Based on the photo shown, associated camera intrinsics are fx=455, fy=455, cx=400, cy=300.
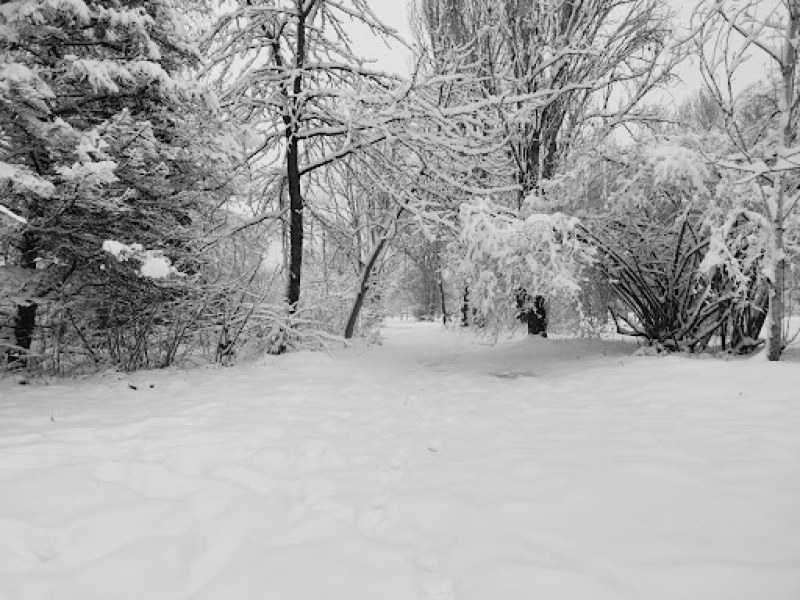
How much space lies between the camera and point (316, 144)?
8.00m

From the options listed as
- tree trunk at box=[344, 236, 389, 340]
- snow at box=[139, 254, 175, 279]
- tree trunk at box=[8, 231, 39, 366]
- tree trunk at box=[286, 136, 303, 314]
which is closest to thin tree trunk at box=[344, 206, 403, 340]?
tree trunk at box=[344, 236, 389, 340]

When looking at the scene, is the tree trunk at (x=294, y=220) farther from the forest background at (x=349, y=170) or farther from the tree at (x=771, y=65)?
the tree at (x=771, y=65)

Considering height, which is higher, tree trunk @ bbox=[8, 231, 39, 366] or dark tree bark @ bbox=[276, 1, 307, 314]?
dark tree bark @ bbox=[276, 1, 307, 314]

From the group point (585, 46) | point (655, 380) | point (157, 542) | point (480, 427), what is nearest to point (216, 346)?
point (480, 427)

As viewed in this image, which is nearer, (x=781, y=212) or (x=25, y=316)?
(x=25, y=316)

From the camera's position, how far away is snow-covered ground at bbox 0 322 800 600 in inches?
62.2

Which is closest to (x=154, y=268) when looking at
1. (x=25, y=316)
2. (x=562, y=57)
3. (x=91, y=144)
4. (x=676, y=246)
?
(x=91, y=144)

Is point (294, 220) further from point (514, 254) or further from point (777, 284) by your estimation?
point (777, 284)

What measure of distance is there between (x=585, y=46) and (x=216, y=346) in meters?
8.21

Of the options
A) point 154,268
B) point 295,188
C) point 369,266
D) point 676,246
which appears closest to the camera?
point 154,268

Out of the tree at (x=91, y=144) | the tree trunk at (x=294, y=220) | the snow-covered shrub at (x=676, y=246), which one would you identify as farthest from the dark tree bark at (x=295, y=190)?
the snow-covered shrub at (x=676, y=246)

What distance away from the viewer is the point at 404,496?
7.59 ft

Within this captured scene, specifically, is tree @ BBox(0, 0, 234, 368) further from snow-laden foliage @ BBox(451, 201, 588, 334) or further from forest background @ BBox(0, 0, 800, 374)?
snow-laden foliage @ BBox(451, 201, 588, 334)

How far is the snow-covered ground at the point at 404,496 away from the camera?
1579 millimetres
